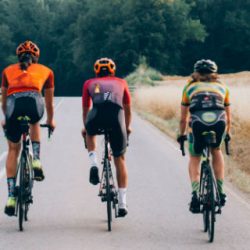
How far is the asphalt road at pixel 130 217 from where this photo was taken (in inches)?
288

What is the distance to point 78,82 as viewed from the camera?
4144 inches

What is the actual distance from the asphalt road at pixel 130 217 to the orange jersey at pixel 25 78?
146cm

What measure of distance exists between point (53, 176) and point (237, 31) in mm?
88152

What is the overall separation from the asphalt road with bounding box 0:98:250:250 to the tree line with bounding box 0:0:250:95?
3093 inches

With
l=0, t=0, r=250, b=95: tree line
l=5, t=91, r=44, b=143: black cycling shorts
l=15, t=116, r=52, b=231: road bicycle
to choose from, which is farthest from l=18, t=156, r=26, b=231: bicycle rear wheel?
l=0, t=0, r=250, b=95: tree line

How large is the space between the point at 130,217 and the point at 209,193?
1499 millimetres

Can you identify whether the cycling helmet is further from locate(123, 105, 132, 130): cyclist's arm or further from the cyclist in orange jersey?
the cyclist in orange jersey

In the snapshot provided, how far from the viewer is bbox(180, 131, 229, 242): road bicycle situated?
24.1 ft

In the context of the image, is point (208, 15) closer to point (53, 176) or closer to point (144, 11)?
point (144, 11)

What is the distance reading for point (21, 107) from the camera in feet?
26.1

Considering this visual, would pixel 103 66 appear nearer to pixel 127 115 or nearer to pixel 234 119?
pixel 127 115

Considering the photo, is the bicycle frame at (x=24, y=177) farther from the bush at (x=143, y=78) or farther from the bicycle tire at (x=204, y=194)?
the bush at (x=143, y=78)

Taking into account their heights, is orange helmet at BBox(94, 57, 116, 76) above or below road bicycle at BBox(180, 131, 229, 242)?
above

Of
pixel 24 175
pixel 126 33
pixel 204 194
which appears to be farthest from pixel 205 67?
pixel 126 33
